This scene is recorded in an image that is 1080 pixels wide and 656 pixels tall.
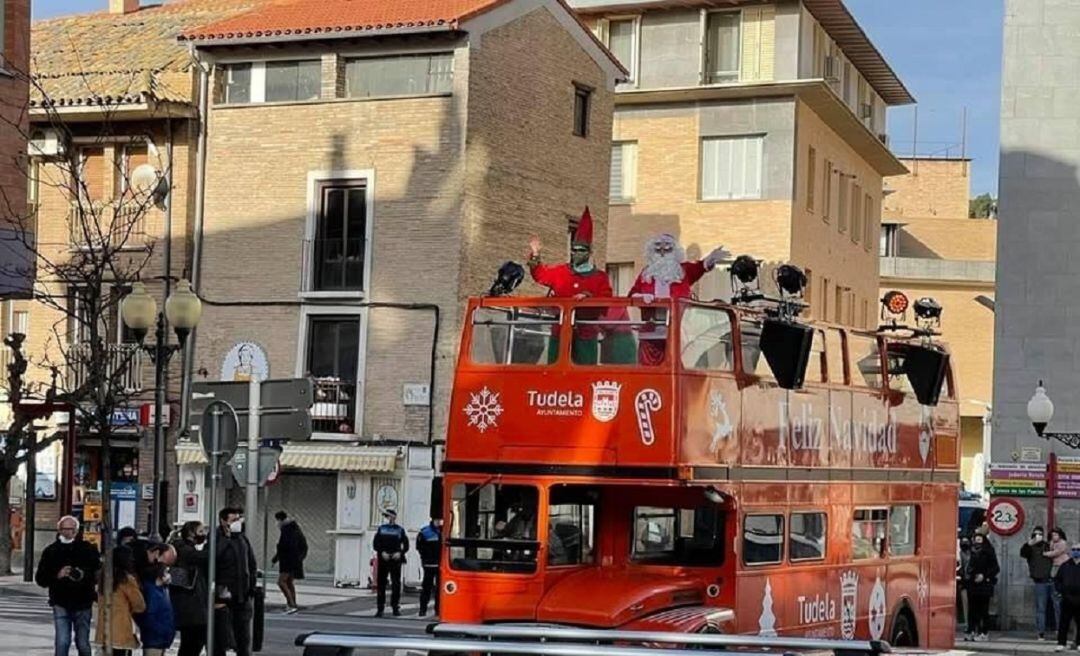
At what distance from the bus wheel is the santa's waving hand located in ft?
17.1

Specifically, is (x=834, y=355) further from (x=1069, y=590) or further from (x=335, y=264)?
(x=335, y=264)

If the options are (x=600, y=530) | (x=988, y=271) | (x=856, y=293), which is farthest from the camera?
(x=988, y=271)

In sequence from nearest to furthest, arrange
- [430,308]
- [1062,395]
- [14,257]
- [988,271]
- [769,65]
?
[14,257], [1062,395], [430,308], [769,65], [988,271]

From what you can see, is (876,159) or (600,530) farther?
(876,159)

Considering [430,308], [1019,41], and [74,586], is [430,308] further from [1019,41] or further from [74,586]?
[74,586]

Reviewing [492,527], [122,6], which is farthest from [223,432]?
[122,6]

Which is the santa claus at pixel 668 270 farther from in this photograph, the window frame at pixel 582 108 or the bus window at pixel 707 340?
the window frame at pixel 582 108

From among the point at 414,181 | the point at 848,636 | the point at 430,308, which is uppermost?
the point at 414,181

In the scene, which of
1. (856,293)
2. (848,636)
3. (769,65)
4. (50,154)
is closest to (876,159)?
(856,293)

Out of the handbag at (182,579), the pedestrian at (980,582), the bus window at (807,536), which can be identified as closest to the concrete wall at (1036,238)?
the pedestrian at (980,582)

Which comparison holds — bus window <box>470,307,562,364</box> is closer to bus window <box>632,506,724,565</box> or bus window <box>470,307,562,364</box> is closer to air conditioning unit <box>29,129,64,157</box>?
bus window <box>632,506,724,565</box>

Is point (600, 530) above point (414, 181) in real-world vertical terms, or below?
below

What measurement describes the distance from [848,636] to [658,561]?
3376mm

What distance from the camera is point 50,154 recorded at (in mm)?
39719
